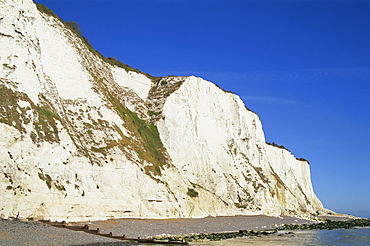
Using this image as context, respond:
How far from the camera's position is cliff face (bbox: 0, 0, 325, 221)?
21.9 m

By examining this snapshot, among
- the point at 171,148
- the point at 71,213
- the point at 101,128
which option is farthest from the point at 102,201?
the point at 171,148

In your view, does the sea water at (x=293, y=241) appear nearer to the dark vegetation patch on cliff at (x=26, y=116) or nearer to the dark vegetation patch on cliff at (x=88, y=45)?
the dark vegetation patch on cliff at (x=26, y=116)

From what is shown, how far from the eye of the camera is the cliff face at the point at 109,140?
21938 millimetres

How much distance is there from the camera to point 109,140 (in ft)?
98.6

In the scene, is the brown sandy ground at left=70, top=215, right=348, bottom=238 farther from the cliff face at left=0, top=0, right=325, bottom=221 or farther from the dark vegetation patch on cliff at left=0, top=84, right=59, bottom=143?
the dark vegetation patch on cliff at left=0, top=84, right=59, bottom=143

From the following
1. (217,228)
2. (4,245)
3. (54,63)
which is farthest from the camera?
(54,63)

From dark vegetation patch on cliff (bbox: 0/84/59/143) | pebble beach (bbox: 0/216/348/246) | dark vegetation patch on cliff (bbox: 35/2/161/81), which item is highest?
dark vegetation patch on cliff (bbox: 35/2/161/81)

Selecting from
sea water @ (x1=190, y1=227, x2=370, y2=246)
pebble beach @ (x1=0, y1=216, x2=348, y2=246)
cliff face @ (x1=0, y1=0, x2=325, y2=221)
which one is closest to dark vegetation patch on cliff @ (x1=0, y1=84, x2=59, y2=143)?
cliff face @ (x1=0, y1=0, x2=325, y2=221)

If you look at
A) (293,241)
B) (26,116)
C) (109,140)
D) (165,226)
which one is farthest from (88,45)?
(293,241)

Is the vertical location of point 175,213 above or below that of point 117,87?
below

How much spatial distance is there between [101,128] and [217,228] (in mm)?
12412

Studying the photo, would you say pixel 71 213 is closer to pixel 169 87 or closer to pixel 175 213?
pixel 175 213

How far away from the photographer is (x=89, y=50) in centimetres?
3797

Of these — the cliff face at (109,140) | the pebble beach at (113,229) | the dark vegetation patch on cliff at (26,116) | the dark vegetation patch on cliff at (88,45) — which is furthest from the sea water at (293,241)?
the dark vegetation patch on cliff at (88,45)
